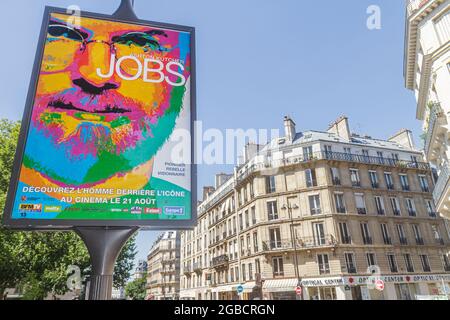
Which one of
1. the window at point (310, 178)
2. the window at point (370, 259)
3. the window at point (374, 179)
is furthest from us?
the window at point (374, 179)

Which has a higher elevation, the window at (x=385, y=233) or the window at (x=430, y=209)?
the window at (x=430, y=209)

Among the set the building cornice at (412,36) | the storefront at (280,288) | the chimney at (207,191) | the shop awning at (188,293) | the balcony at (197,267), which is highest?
the chimney at (207,191)

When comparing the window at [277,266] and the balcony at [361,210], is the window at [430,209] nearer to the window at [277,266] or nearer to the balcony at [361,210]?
the balcony at [361,210]

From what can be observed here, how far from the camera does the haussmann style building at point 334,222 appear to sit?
101 feet

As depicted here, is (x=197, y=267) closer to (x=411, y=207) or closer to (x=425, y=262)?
(x=425, y=262)

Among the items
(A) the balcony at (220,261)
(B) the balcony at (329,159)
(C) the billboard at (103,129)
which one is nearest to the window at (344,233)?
(B) the balcony at (329,159)

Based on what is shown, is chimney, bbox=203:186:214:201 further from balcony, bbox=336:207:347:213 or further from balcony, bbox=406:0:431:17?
balcony, bbox=406:0:431:17

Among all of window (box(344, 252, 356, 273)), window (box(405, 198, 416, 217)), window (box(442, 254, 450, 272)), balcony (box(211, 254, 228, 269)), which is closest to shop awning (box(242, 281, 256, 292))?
balcony (box(211, 254, 228, 269))

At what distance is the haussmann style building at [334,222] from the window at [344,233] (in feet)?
0.34

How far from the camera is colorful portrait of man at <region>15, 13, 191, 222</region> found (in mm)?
4348

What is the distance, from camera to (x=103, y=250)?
4.13 m

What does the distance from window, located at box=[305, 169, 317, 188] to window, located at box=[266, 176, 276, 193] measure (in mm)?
4030
